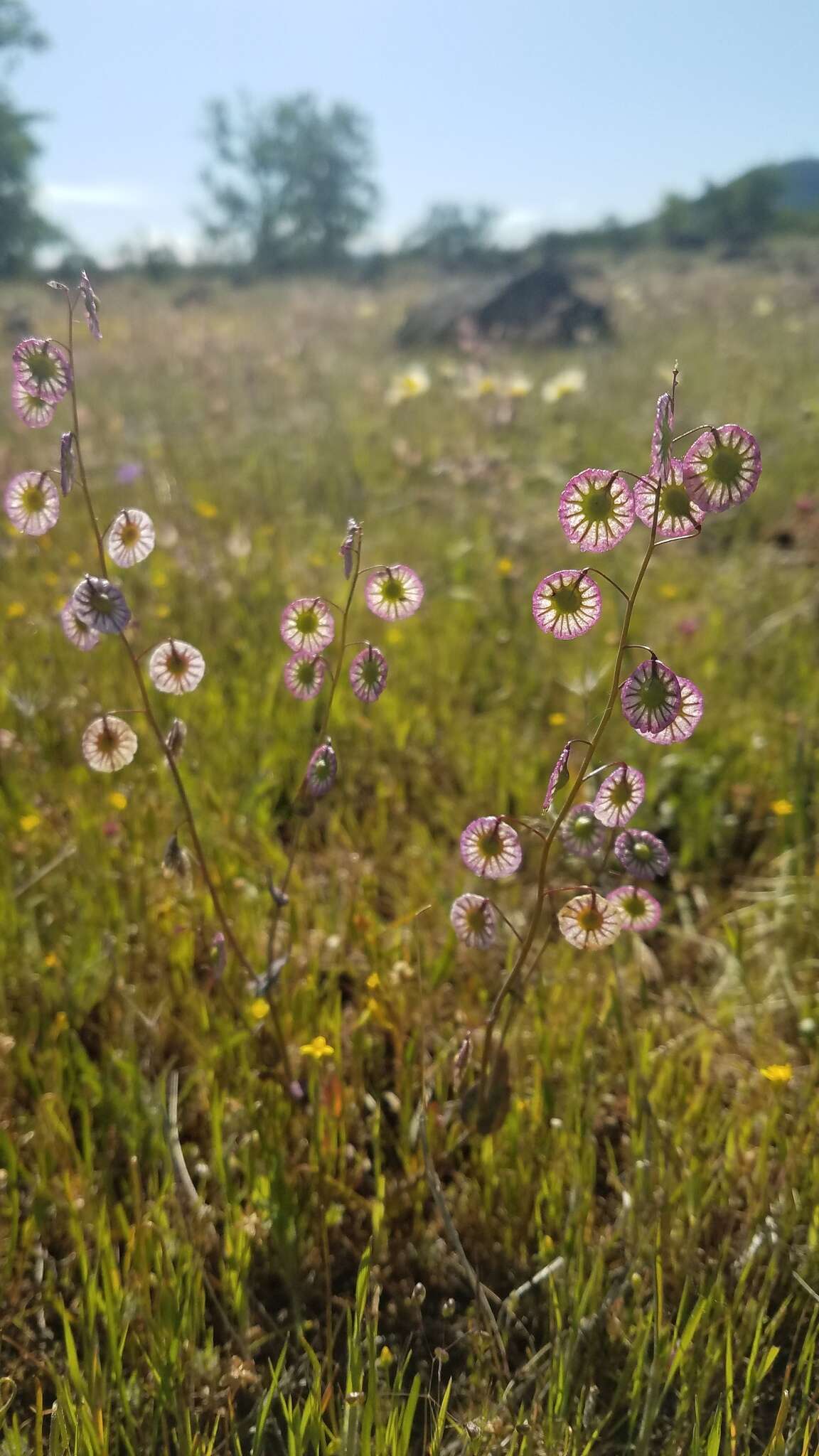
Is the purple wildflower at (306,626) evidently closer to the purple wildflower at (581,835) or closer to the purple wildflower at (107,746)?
the purple wildflower at (107,746)

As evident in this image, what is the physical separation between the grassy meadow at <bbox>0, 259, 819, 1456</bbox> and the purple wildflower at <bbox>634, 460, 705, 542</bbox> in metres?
0.51

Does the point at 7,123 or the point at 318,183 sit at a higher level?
the point at 318,183

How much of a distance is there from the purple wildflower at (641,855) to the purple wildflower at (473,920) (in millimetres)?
168

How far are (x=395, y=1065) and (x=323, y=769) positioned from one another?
766 millimetres

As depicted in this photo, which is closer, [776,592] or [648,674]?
[648,674]

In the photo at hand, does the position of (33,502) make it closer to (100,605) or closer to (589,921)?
(100,605)

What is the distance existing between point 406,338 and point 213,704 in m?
9.02

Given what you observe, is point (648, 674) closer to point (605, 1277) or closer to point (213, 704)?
point (605, 1277)

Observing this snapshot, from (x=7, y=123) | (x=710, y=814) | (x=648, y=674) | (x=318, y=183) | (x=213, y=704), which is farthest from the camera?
(x=318, y=183)

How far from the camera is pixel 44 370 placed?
3.55 feet

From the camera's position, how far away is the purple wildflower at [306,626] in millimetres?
1179

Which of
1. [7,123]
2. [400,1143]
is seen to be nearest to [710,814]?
[400,1143]

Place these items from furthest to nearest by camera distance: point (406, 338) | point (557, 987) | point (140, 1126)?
point (406, 338), point (557, 987), point (140, 1126)

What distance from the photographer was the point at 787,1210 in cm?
136
